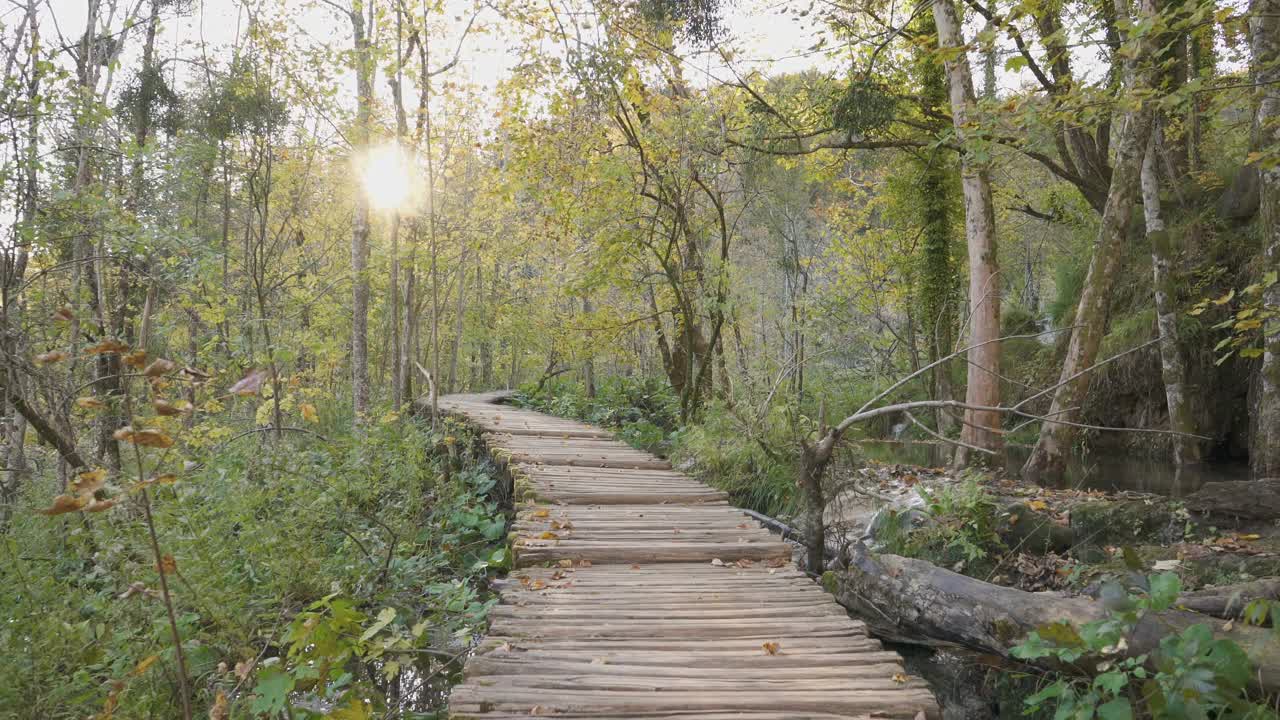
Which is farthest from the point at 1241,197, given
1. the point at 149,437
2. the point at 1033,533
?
the point at 149,437

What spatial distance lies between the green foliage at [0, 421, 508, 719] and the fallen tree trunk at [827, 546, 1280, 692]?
8.65 feet

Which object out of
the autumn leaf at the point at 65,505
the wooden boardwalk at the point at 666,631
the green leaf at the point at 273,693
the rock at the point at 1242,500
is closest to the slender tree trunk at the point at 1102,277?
the rock at the point at 1242,500

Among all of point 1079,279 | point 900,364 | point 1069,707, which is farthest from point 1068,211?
point 1069,707

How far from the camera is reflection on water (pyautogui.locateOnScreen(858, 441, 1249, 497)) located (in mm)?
8094

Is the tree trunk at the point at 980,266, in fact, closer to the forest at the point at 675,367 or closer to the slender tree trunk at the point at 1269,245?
the forest at the point at 675,367

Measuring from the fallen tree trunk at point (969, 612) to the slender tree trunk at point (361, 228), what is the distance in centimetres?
783

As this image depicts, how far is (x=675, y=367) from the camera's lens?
10.7 m

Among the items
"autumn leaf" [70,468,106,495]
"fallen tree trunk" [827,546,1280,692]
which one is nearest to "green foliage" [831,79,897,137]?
"fallen tree trunk" [827,546,1280,692]

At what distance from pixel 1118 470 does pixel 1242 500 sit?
15.5 feet

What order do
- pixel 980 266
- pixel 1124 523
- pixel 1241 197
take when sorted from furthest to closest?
pixel 1241 197
pixel 980 266
pixel 1124 523

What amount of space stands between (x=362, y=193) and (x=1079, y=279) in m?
12.1

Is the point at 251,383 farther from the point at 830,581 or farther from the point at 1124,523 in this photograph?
the point at 1124,523

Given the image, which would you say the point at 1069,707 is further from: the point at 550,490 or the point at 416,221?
the point at 416,221

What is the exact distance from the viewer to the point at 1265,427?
20.6 ft
